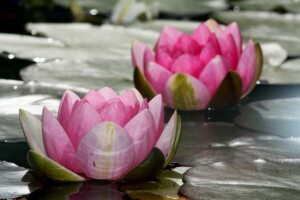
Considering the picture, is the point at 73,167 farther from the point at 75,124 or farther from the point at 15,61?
the point at 15,61

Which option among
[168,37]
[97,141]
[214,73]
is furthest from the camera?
[168,37]

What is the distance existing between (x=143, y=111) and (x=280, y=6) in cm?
223

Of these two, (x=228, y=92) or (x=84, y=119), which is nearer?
(x=84, y=119)

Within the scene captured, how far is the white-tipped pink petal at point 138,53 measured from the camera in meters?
1.72

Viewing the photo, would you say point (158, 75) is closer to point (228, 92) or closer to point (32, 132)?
point (228, 92)

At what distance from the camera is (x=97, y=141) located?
1.13m

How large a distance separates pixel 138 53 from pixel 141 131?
591 millimetres

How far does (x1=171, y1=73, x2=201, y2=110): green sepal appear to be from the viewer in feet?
5.12

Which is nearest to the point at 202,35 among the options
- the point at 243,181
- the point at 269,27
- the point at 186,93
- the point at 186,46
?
the point at 186,46

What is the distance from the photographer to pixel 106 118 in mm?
1168

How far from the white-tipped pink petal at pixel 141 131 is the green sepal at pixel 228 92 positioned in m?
0.42

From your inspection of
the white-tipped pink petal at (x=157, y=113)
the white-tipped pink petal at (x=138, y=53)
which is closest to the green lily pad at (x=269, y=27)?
the white-tipped pink petal at (x=138, y=53)

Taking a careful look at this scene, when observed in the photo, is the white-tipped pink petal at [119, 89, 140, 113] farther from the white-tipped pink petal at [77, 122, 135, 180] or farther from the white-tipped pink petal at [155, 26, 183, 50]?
the white-tipped pink petal at [155, 26, 183, 50]

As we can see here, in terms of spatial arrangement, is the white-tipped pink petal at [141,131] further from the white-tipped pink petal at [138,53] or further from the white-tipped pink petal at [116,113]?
the white-tipped pink petal at [138,53]
